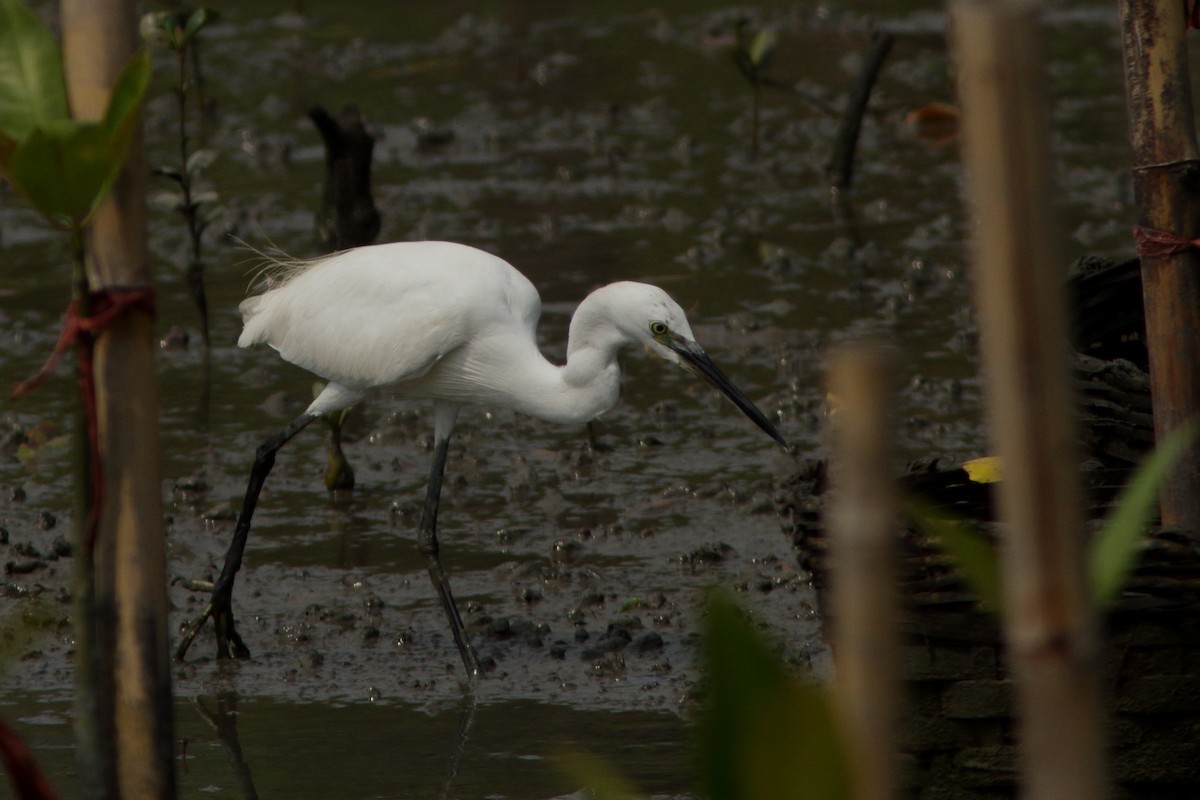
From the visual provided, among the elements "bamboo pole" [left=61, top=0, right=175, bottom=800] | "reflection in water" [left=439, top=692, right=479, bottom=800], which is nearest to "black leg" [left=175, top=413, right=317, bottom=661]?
"reflection in water" [left=439, top=692, right=479, bottom=800]

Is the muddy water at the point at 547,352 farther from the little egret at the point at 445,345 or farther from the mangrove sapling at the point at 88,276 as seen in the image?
the mangrove sapling at the point at 88,276

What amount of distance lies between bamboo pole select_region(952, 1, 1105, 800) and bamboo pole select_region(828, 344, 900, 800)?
0.09 metres

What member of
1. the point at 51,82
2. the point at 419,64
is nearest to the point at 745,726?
the point at 51,82

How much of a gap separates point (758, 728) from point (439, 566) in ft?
11.3

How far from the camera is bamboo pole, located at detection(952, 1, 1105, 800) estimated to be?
3.94ft

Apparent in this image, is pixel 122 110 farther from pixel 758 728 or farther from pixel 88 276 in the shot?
pixel 758 728

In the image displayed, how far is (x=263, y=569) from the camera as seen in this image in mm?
5223

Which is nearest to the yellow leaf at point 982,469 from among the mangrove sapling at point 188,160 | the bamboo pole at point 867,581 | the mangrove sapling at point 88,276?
the mangrove sapling at point 88,276

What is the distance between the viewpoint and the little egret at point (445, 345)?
4531 millimetres

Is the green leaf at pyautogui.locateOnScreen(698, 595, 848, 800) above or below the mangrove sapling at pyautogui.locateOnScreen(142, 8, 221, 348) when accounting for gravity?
below

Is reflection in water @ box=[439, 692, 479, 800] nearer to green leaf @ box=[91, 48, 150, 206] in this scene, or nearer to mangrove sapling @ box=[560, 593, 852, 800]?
green leaf @ box=[91, 48, 150, 206]

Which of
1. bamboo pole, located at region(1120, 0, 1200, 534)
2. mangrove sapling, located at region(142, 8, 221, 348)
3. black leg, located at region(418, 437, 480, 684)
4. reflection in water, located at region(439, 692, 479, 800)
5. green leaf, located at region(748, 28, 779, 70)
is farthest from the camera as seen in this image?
green leaf, located at region(748, 28, 779, 70)

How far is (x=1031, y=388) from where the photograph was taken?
126 centimetres

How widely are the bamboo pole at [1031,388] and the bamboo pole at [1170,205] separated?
79.5 inches
